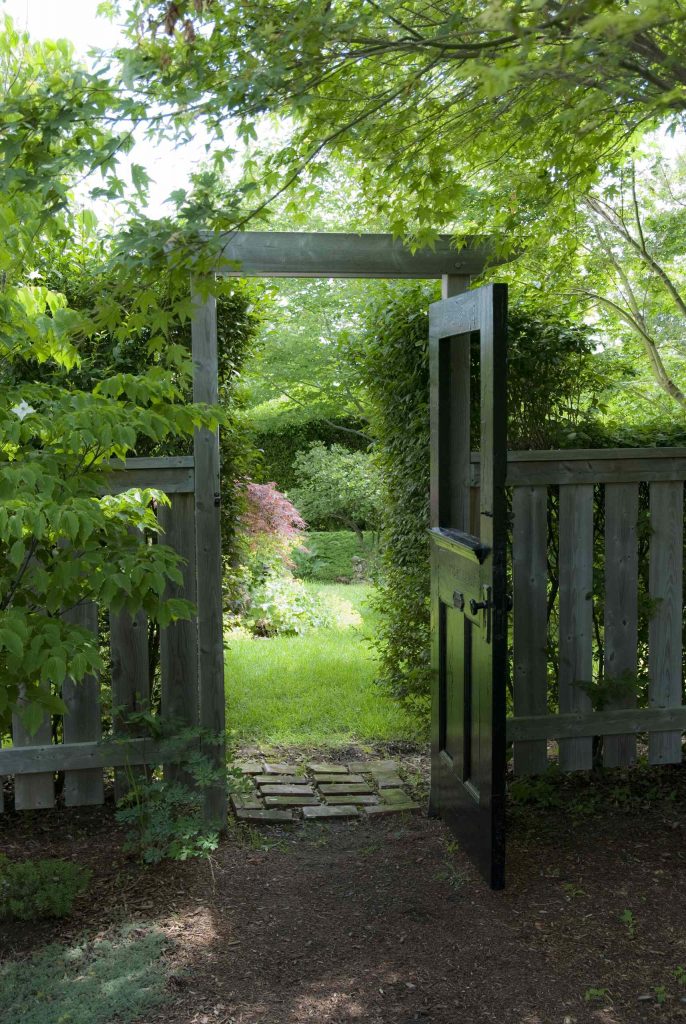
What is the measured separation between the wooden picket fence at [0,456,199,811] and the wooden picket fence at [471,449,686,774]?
1486 mm

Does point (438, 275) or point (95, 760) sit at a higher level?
point (438, 275)

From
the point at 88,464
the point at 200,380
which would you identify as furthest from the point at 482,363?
the point at 88,464

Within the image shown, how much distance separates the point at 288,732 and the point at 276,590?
3.34m

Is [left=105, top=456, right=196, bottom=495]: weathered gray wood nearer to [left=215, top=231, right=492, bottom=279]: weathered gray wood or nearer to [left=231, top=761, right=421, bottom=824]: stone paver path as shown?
[left=215, top=231, right=492, bottom=279]: weathered gray wood

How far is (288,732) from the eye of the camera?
230 inches

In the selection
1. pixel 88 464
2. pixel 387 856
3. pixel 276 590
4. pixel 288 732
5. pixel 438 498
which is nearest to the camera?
pixel 88 464

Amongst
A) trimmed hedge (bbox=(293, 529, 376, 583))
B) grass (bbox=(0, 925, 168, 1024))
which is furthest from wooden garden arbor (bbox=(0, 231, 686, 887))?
trimmed hedge (bbox=(293, 529, 376, 583))

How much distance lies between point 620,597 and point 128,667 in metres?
2.55

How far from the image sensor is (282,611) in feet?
29.1

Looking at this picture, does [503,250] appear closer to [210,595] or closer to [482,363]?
[482,363]

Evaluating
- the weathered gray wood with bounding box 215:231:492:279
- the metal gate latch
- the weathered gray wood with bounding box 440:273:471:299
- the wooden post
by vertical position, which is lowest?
the wooden post

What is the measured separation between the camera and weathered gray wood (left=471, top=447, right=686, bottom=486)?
15.1 feet

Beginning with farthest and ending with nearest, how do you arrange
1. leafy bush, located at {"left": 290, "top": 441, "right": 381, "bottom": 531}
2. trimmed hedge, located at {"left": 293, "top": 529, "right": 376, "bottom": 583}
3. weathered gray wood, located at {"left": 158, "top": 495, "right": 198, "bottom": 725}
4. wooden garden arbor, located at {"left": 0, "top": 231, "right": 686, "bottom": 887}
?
1. leafy bush, located at {"left": 290, "top": 441, "right": 381, "bottom": 531}
2. trimmed hedge, located at {"left": 293, "top": 529, "right": 376, "bottom": 583}
3. weathered gray wood, located at {"left": 158, "top": 495, "right": 198, "bottom": 725}
4. wooden garden arbor, located at {"left": 0, "top": 231, "right": 686, "bottom": 887}

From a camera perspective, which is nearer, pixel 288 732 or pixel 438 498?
pixel 438 498
